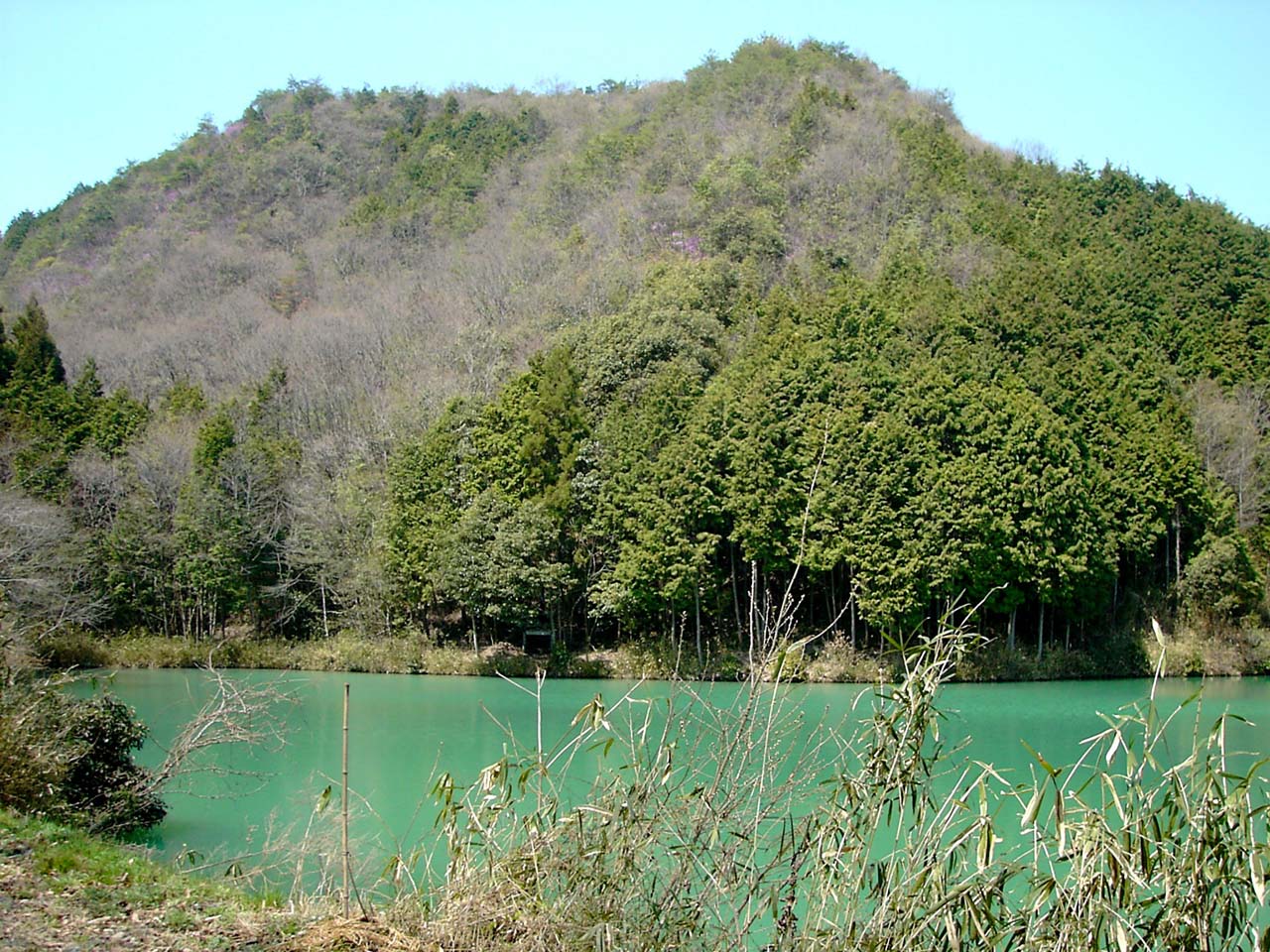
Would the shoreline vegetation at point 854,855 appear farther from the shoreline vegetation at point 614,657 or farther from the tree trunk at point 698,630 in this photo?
the tree trunk at point 698,630

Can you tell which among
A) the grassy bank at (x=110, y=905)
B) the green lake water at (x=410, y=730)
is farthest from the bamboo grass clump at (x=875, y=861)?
the grassy bank at (x=110, y=905)

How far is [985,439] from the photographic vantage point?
24625 mm

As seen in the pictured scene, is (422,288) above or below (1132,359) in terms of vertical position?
above

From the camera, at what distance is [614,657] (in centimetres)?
2623

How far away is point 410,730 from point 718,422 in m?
11.2

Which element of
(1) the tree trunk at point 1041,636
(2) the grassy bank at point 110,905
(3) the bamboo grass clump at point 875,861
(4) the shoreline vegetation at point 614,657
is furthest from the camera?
(1) the tree trunk at point 1041,636

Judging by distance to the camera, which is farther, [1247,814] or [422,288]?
[422,288]

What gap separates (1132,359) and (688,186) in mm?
18897

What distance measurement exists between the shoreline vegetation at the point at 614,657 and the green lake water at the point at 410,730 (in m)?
0.67

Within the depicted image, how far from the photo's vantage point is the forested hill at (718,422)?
24609mm

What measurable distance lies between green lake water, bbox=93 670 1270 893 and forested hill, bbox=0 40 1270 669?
2.20 meters

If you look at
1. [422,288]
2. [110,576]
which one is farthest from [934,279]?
[110,576]

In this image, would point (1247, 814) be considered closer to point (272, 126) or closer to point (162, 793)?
point (162, 793)

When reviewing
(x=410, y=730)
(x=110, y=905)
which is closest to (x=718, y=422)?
(x=410, y=730)
